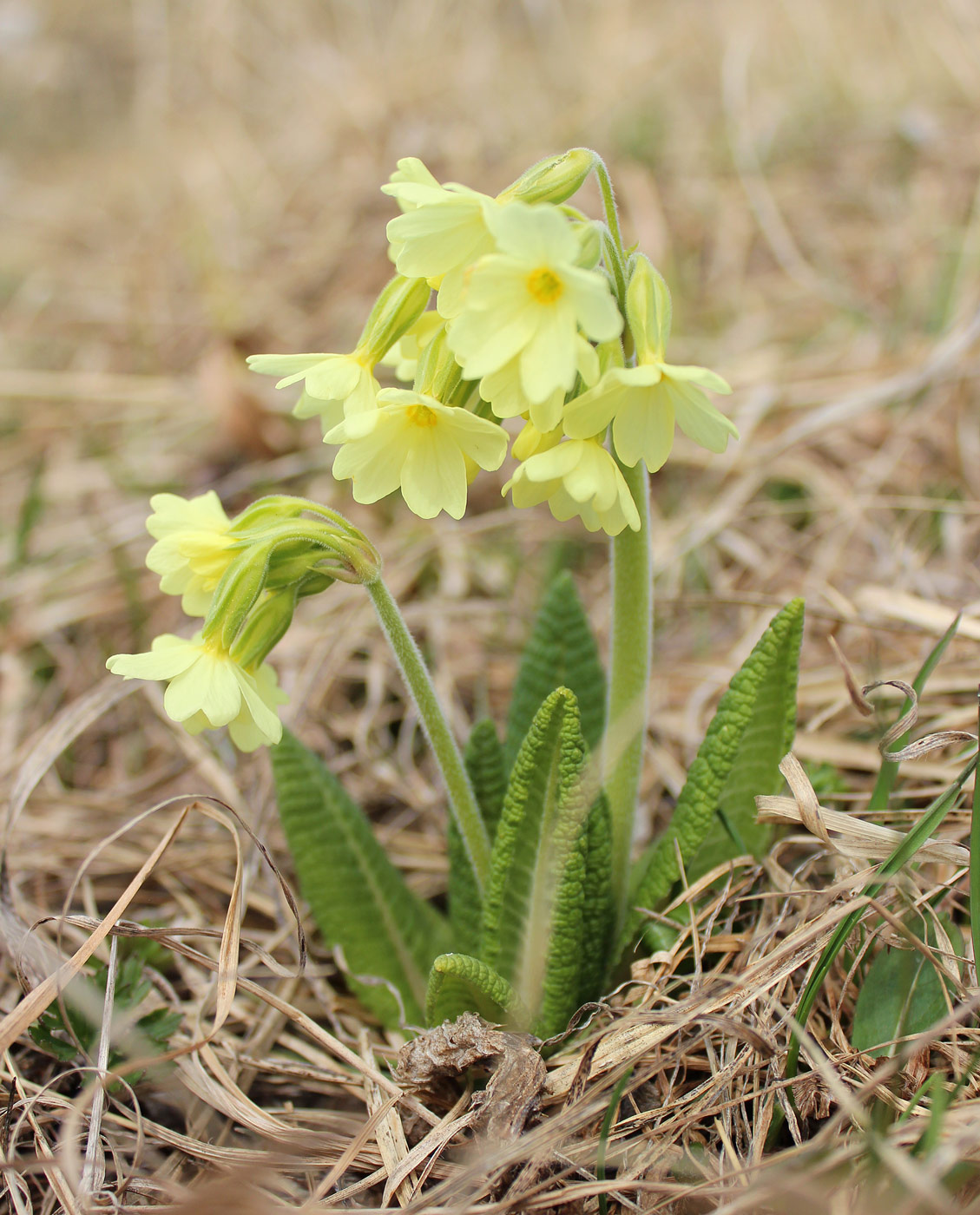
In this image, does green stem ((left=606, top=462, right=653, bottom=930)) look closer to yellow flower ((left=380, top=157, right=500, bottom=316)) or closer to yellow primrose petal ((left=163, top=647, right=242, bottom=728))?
yellow flower ((left=380, top=157, right=500, bottom=316))

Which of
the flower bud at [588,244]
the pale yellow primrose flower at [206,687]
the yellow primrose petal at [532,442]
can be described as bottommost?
the pale yellow primrose flower at [206,687]

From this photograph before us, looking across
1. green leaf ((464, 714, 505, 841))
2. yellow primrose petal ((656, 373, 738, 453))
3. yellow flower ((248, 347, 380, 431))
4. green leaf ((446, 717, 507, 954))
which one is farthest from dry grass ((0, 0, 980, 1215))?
yellow flower ((248, 347, 380, 431))

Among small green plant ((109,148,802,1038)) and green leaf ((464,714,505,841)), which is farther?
green leaf ((464,714,505,841))

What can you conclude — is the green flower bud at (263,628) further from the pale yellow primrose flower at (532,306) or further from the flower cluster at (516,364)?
the pale yellow primrose flower at (532,306)

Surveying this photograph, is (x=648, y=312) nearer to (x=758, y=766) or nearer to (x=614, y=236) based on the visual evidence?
(x=614, y=236)

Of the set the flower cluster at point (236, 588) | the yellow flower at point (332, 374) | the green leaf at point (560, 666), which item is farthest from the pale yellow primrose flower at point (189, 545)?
the green leaf at point (560, 666)

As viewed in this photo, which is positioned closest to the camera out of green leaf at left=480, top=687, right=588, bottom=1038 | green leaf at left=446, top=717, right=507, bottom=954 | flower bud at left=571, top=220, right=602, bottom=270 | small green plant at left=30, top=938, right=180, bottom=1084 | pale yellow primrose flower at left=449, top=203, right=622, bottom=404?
pale yellow primrose flower at left=449, top=203, right=622, bottom=404
